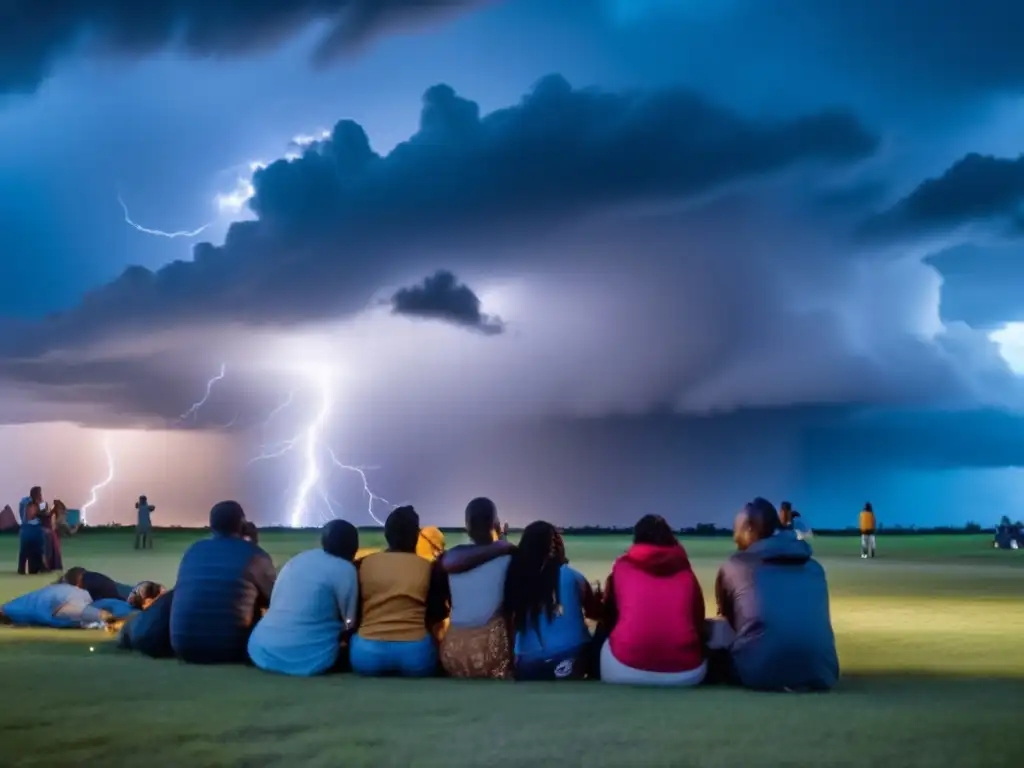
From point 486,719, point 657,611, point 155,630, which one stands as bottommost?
point 486,719

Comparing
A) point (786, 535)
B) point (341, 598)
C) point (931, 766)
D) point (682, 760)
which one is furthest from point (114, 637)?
point (931, 766)

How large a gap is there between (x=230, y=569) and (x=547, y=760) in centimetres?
450

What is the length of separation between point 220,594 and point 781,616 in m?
→ 4.30

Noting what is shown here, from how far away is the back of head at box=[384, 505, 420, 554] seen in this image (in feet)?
30.5

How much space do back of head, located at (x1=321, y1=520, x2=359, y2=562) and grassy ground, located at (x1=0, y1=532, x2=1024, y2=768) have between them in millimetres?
925

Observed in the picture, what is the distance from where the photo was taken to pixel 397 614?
8992 mm

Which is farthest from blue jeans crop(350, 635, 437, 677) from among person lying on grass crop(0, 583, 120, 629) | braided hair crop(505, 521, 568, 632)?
person lying on grass crop(0, 583, 120, 629)

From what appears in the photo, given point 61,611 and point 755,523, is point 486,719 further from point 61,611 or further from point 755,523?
point 61,611

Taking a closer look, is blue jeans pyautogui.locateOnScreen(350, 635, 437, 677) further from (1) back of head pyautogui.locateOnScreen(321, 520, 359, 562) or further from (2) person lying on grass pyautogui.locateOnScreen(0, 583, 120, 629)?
(2) person lying on grass pyautogui.locateOnScreen(0, 583, 120, 629)

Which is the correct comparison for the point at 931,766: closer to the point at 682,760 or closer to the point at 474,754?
the point at 682,760

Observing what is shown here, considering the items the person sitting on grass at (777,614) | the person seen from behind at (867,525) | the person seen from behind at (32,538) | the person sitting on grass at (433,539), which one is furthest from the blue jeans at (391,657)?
the person seen from behind at (867,525)

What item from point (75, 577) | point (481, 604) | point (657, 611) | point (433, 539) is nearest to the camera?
point (657, 611)

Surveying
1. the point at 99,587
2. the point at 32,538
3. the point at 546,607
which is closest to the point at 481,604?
the point at 546,607

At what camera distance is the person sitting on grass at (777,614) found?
819cm
